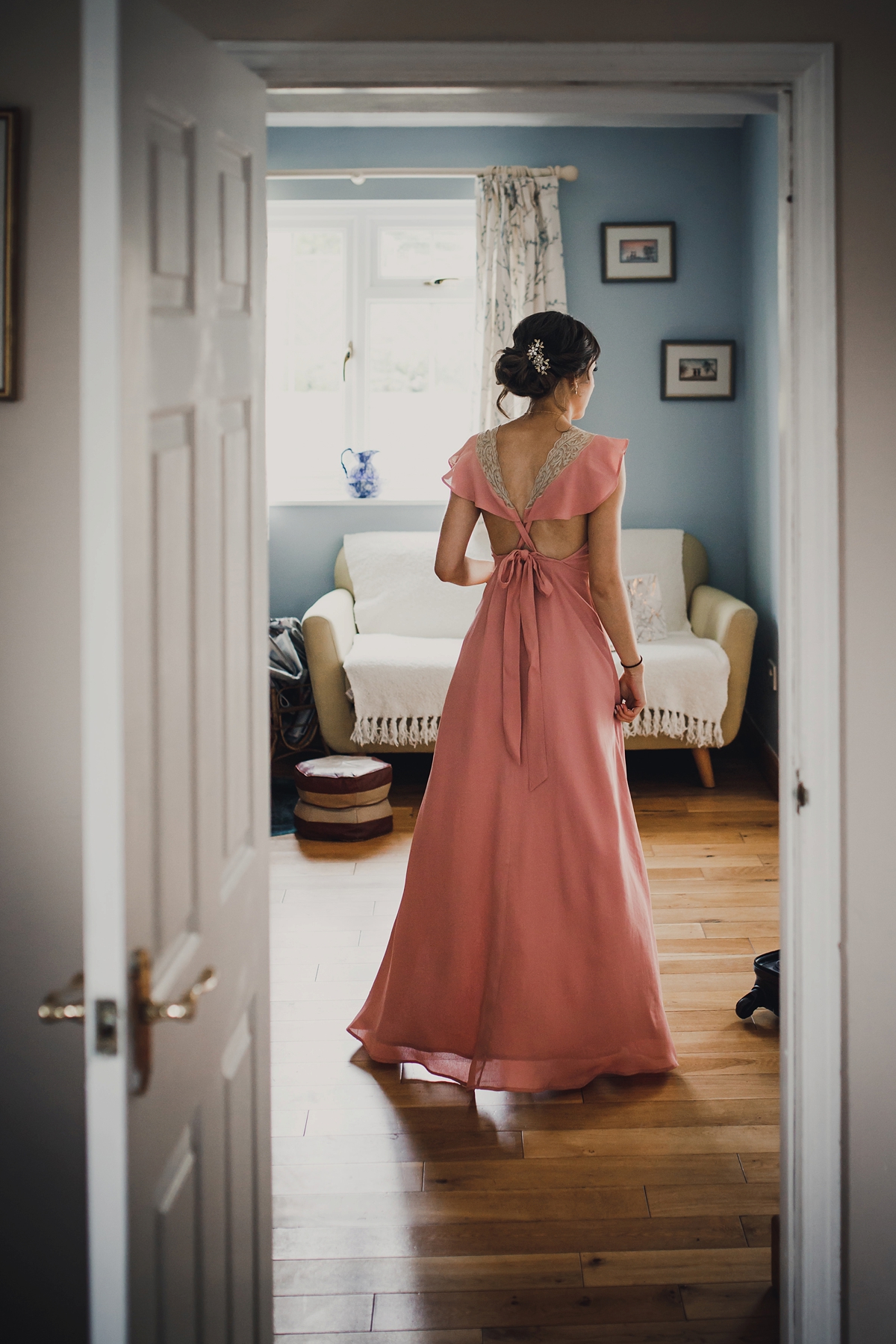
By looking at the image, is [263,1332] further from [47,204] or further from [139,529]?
[47,204]

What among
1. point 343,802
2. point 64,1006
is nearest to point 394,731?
point 343,802

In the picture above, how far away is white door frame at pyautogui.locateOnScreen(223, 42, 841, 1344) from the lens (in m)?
1.41

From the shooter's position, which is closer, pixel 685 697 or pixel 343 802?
pixel 343 802

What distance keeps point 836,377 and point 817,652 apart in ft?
1.21

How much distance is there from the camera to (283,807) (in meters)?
4.32

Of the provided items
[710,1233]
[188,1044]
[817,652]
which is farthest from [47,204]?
[710,1233]

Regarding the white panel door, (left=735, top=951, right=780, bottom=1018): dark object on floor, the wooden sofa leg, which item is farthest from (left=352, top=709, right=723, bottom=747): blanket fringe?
the white panel door

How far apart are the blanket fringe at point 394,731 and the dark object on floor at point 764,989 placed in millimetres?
1969

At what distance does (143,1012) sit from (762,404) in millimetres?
4304

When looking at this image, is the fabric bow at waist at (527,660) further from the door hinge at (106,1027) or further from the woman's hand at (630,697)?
the door hinge at (106,1027)

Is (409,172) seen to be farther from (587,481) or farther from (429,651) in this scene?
(587,481)

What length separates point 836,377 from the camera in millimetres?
1462

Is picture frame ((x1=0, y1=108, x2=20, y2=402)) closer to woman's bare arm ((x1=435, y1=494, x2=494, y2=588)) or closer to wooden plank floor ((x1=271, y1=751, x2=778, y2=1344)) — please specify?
woman's bare arm ((x1=435, y1=494, x2=494, y2=588))

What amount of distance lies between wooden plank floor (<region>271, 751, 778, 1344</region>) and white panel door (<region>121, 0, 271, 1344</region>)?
1.19ft
